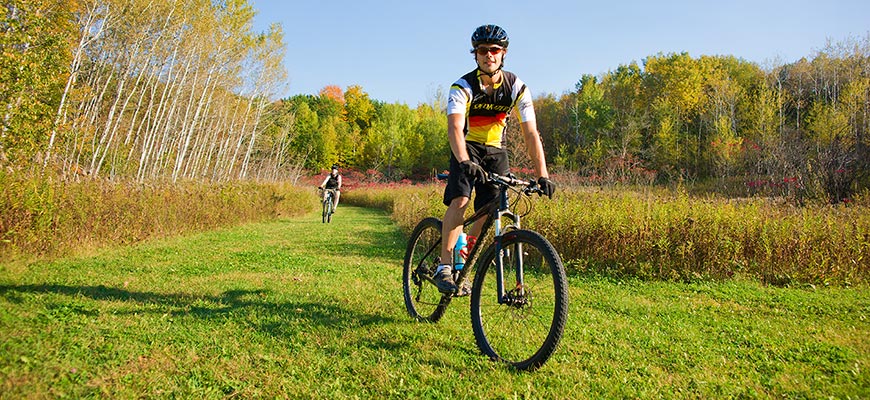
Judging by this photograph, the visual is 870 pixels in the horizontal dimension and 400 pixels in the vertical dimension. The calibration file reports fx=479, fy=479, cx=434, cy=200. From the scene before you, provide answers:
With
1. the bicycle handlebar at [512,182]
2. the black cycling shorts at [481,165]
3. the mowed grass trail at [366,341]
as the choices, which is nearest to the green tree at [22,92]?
the mowed grass trail at [366,341]

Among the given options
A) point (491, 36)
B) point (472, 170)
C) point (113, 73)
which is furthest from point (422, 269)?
point (113, 73)

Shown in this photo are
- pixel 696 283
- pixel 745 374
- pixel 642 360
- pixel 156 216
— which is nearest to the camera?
pixel 745 374

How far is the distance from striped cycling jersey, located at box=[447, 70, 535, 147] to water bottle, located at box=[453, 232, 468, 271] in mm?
707

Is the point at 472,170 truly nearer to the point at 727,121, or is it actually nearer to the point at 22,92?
the point at 22,92

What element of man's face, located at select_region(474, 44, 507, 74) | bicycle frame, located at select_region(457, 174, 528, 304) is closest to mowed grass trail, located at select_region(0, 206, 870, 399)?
bicycle frame, located at select_region(457, 174, 528, 304)

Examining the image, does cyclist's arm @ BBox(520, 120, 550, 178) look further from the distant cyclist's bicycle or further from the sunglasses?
the distant cyclist's bicycle

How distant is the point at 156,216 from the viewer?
9273 millimetres

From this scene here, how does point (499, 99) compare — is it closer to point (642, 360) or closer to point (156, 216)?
point (642, 360)

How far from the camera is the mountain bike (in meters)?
2.56

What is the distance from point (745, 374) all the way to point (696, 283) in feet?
11.0

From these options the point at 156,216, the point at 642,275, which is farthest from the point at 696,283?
the point at 156,216

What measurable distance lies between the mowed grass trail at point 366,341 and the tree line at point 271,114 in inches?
178

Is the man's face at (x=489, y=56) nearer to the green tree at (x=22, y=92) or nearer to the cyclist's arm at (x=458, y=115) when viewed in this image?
the cyclist's arm at (x=458, y=115)

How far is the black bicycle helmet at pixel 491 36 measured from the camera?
3.15m
